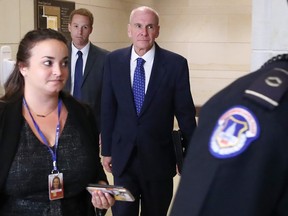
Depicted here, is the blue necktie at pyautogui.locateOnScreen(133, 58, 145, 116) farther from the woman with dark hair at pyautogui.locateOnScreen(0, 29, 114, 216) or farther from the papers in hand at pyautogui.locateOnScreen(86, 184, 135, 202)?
the papers in hand at pyautogui.locateOnScreen(86, 184, 135, 202)

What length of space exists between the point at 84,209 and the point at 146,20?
64.4 inches

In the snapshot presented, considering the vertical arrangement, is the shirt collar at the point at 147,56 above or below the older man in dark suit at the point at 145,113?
above

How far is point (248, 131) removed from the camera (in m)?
0.72

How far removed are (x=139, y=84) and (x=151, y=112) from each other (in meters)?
0.22

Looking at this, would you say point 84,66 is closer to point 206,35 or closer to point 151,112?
point 151,112

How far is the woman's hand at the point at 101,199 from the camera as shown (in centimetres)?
218

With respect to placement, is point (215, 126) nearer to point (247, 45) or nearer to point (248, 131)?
point (248, 131)

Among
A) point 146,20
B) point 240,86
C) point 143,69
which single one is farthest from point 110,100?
point 240,86

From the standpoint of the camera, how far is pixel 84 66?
14.0ft

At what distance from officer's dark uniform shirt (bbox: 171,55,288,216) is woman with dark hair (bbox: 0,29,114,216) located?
138 centimetres

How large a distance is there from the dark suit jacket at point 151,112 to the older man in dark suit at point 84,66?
843mm

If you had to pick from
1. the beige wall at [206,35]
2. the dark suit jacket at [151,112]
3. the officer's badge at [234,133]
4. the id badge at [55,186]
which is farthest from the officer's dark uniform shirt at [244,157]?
the beige wall at [206,35]

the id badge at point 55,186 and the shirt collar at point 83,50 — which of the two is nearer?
the id badge at point 55,186

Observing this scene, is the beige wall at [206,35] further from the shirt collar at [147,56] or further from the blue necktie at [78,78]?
the shirt collar at [147,56]
